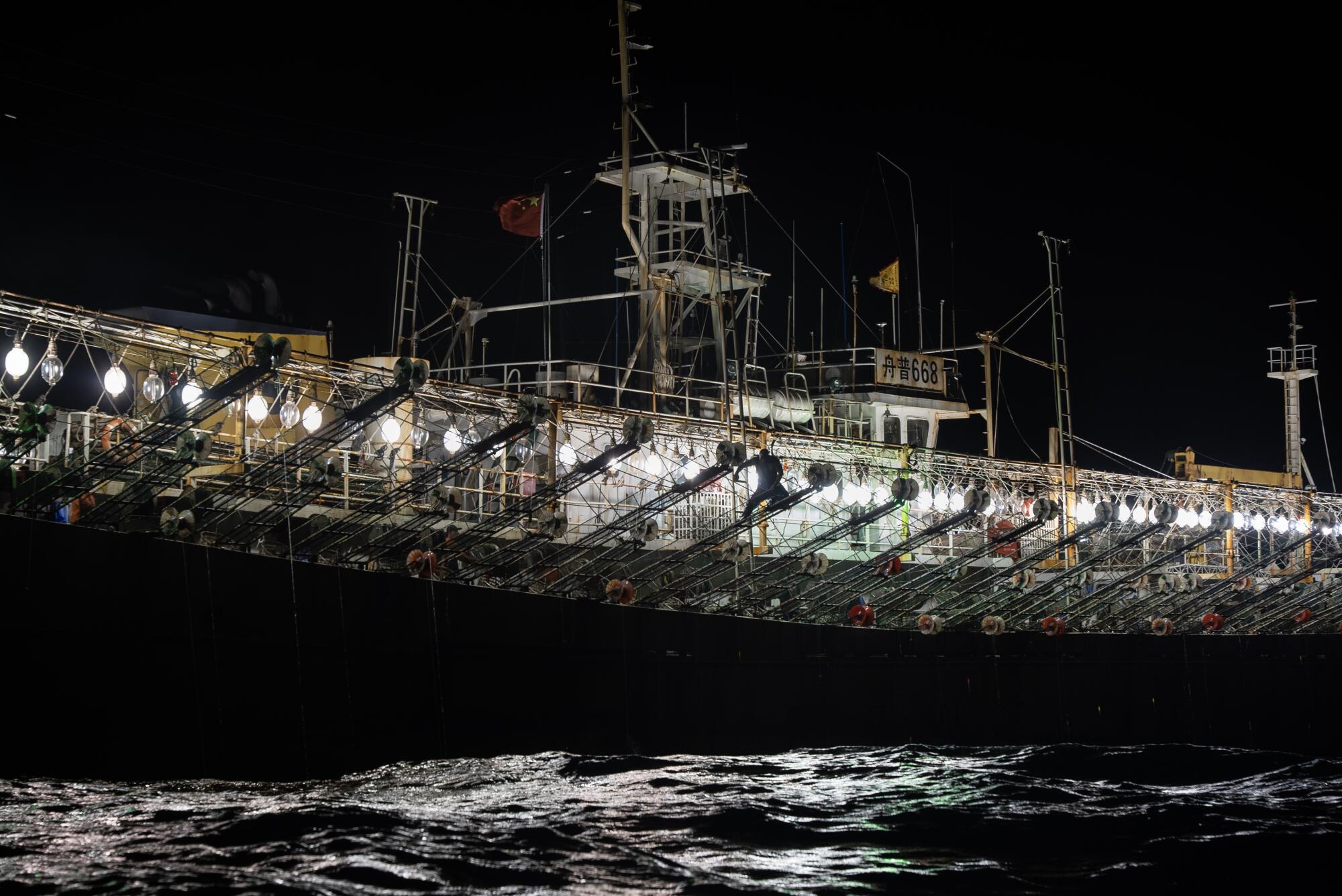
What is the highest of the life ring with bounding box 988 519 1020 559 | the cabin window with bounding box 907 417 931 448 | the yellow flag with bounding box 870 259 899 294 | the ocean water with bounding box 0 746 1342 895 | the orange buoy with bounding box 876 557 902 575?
the yellow flag with bounding box 870 259 899 294

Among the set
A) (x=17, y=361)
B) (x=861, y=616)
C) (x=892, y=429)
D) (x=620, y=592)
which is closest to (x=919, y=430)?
(x=892, y=429)

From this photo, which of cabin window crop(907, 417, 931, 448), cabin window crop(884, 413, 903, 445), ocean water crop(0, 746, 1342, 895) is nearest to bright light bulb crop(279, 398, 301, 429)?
ocean water crop(0, 746, 1342, 895)

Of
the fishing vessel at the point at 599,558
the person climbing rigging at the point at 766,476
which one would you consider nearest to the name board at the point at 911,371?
the fishing vessel at the point at 599,558

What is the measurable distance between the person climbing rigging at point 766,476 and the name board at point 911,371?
13460 mm

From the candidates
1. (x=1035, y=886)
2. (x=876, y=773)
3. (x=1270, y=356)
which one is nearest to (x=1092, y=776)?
(x=876, y=773)

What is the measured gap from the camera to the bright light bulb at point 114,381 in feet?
73.0

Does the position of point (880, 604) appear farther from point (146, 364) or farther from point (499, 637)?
point (146, 364)

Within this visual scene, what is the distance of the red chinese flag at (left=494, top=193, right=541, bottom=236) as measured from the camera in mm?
39000

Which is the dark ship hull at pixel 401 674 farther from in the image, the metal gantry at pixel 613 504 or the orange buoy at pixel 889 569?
the orange buoy at pixel 889 569

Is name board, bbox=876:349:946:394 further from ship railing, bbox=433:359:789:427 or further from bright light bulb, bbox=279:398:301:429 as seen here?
bright light bulb, bbox=279:398:301:429

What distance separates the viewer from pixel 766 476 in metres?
28.5

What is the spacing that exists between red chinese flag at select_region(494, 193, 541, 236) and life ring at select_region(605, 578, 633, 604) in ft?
42.7

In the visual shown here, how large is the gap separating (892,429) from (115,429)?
2377 centimetres

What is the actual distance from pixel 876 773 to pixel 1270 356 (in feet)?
105
